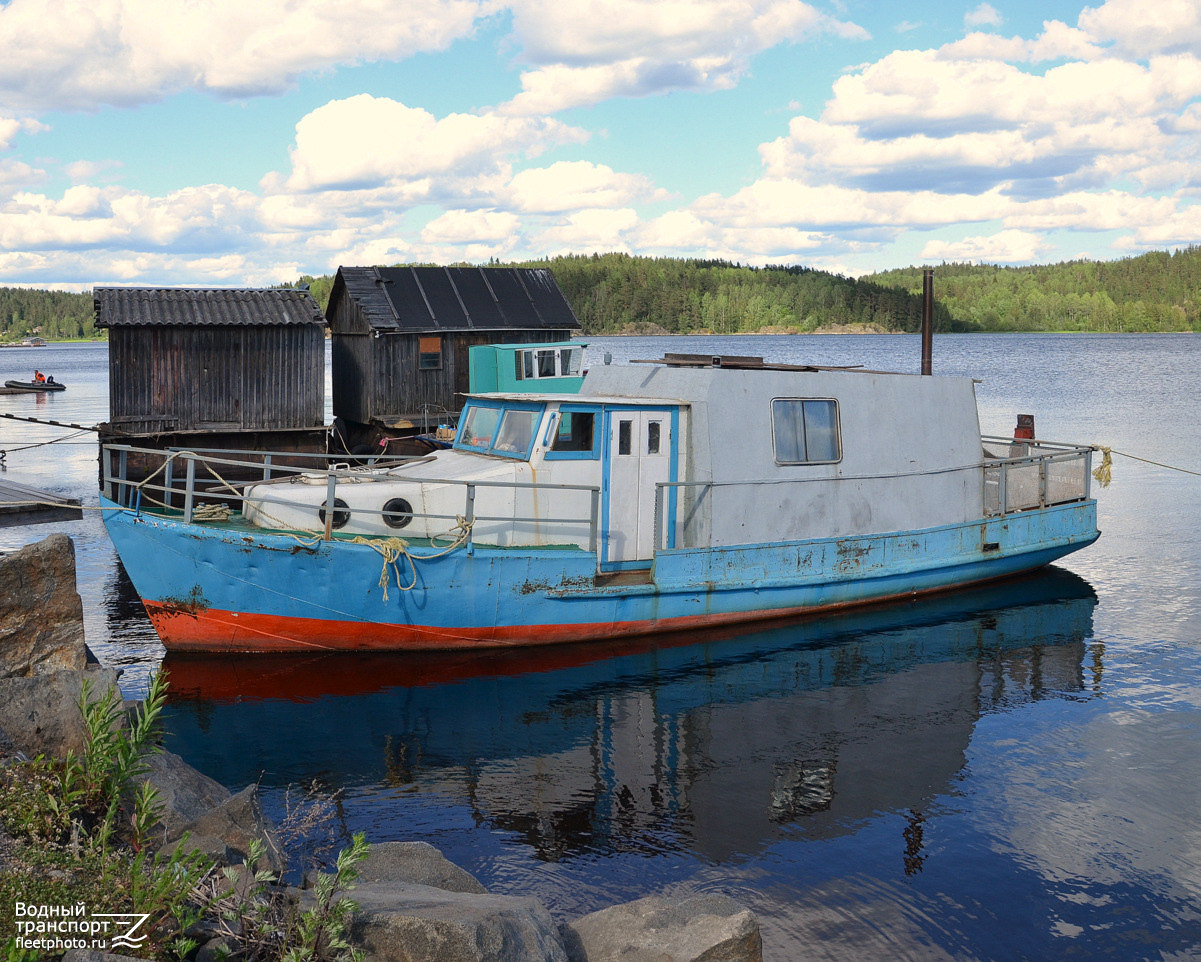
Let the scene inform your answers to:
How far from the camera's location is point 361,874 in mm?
6332

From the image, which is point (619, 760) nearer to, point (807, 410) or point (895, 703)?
point (895, 703)

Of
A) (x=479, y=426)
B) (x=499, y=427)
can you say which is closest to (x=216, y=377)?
(x=479, y=426)

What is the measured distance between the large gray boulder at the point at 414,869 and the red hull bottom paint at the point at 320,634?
548 centimetres

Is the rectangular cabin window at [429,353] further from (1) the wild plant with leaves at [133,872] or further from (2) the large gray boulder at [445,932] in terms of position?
(2) the large gray boulder at [445,932]

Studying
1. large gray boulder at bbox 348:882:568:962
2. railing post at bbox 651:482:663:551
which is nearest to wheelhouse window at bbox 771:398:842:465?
railing post at bbox 651:482:663:551

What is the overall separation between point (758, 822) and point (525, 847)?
2070mm

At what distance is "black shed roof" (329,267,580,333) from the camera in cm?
2755

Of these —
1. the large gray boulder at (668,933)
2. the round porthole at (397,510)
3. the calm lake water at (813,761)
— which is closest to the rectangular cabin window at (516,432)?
the round porthole at (397,510)

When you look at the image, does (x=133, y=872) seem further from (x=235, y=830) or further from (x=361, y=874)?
(x=361, y=874)

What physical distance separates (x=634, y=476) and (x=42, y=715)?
7571mm

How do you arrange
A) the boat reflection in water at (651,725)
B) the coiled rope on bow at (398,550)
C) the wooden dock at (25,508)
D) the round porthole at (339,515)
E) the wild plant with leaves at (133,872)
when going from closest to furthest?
the wild plant with leaves at (133,872), the boat reflection in water at (651,725), the coiled rope on bow at (398,550), the round porthole at (339,515), the wooden dock at (25,508)

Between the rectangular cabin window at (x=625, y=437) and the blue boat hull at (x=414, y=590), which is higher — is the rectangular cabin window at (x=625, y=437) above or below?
above

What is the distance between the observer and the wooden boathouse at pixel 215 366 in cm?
2292

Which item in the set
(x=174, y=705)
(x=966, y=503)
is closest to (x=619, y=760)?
(x=174, y=705)
